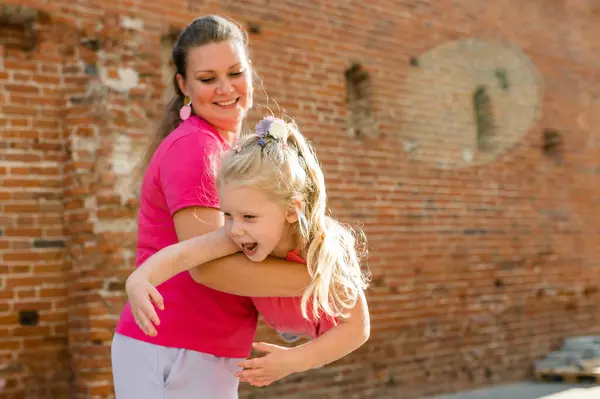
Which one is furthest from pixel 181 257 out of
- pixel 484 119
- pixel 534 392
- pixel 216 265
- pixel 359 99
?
pixel 484 119

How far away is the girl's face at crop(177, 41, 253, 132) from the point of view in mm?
1964

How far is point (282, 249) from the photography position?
1740 mm

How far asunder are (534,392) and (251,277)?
17.2 ft

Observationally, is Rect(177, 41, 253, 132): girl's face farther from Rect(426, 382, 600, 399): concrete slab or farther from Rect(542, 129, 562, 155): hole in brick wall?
Rect(542, 129, 562, 155): hole in brick wall

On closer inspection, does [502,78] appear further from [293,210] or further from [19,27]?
[293,210]

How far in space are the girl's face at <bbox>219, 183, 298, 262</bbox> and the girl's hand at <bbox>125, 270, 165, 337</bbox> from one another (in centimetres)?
23

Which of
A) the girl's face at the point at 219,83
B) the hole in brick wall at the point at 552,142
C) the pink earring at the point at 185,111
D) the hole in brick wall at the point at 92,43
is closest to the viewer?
the girl's face at the point at 219,83

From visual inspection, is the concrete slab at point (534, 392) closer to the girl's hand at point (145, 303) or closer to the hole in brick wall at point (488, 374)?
the hole in brick wall at point (488, 374)

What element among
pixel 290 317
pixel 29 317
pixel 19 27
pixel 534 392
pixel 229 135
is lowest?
pixel 534 392

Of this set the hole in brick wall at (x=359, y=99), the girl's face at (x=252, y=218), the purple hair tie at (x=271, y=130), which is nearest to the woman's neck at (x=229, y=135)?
the purple hair tie at (x=271, y=130)

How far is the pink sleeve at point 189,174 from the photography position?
65.2 inches

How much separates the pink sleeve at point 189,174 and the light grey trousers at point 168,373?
0.36 m

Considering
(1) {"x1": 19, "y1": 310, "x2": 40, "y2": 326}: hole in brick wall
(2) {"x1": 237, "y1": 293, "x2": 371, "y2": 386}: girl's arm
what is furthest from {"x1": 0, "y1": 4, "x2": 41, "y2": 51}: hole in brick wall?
(2) {"x1": 237, "y1": 293, "x2": 371, "y2": 386}: girl's arm

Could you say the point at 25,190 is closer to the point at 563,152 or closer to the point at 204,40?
the point at 204,40
